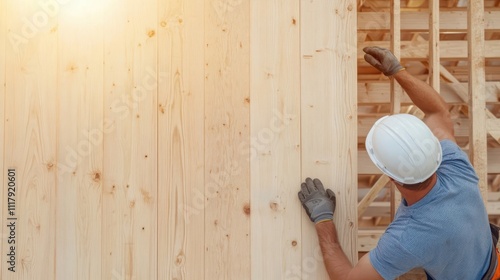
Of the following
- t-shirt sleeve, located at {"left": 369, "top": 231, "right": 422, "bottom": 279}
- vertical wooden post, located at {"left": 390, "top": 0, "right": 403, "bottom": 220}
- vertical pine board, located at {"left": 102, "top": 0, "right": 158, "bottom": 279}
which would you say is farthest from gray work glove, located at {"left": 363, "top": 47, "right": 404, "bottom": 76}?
vertical pine board, located at {"left": 102, "top": 0, "right": 158, "bottom": 279}

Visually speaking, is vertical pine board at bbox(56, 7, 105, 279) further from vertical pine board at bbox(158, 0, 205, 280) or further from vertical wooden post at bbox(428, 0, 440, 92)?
vertical wooden post at bbox(428, 0, 440, 92)

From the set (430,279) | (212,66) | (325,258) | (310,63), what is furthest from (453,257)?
(212,66)

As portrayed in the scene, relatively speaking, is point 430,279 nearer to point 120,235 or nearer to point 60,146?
point 120,235

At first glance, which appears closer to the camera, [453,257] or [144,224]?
[453,257]

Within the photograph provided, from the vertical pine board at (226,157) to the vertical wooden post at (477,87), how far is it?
1219 mm

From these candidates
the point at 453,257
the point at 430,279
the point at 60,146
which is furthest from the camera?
the point at 60,146

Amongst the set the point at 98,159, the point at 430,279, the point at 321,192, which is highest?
the point at 98,159

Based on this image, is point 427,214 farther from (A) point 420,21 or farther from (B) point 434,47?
(A) point 420,21

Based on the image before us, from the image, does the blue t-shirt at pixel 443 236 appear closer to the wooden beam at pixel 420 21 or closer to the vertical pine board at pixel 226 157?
the vertical pine board at pixel 226 157

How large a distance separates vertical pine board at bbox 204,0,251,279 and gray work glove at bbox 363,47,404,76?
574mm

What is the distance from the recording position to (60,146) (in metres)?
Answer: 2.40

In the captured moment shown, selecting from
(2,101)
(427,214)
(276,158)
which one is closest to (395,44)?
(276,158)

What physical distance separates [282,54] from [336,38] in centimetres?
26

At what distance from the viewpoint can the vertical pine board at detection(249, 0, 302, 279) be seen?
7.85 ft
